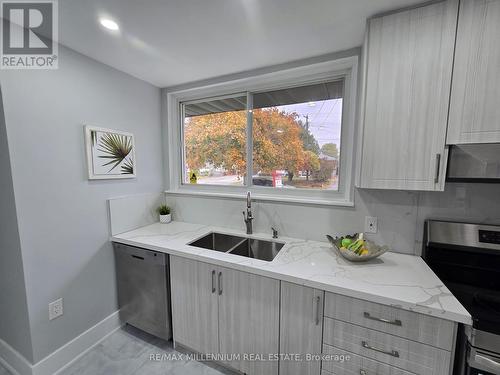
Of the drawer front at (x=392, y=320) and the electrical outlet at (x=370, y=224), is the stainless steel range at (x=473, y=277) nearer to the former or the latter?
the drawer front at (x=392, y=320)

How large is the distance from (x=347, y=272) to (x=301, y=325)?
40 centimetres

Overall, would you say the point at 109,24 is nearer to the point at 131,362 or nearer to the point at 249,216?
the point at 249,216

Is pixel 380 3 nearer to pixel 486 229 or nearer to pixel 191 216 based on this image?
pixel 486 229

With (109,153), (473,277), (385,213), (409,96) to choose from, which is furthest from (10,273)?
(473,277)

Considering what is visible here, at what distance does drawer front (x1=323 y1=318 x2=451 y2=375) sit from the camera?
933 mm

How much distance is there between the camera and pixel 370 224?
1512mm

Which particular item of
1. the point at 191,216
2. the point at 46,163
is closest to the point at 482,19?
the point at 191,216

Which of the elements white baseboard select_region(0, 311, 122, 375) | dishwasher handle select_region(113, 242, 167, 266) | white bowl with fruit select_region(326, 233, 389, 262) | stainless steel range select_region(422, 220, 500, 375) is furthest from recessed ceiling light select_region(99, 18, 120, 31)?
stainless steel range select_region(422, 220, 500, 375)

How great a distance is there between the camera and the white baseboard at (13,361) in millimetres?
1381

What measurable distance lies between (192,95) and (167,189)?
1062 mm

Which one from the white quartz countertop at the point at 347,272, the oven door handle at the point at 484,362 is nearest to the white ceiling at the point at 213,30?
the white quartz countertop at the point at 347,272

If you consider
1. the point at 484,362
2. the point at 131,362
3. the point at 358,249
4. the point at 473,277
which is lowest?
the point at 131,362

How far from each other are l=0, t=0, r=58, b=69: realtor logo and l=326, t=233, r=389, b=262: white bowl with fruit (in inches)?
84.6

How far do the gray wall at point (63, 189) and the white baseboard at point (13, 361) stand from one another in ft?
0.36
